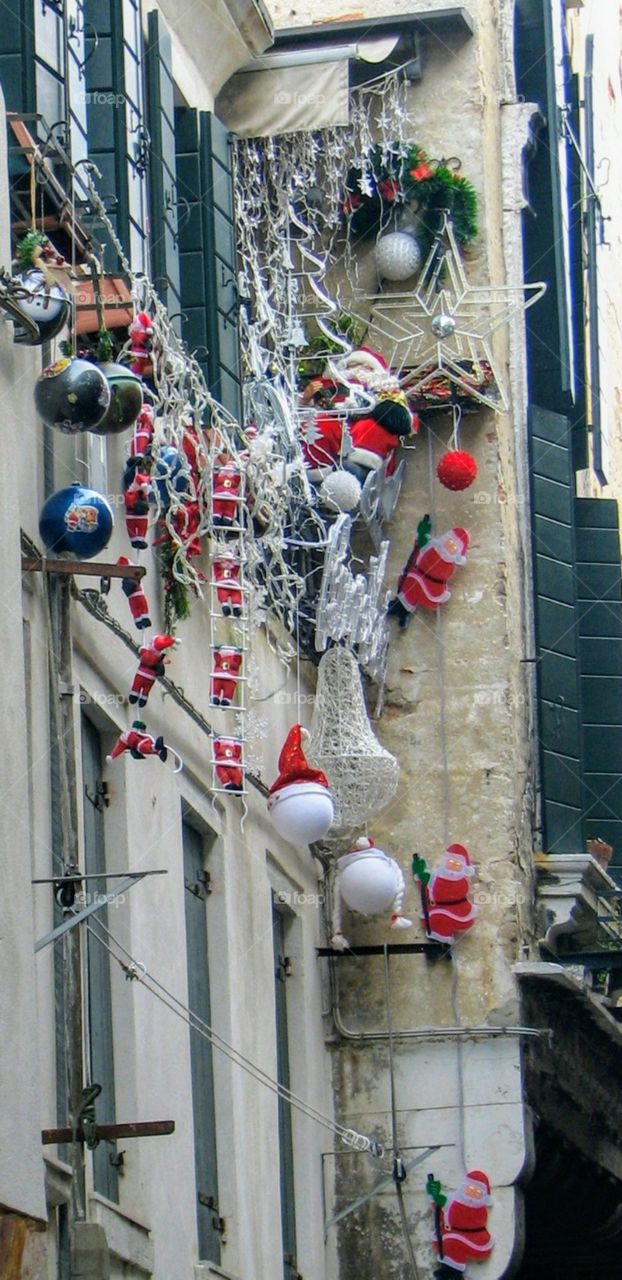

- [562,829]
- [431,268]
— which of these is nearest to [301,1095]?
[562,829]

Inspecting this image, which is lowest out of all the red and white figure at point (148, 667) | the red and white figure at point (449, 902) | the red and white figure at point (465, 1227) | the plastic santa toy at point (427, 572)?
the red and white figure at point (465, 1227)

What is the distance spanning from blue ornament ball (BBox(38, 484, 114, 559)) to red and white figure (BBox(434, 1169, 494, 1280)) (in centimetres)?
712

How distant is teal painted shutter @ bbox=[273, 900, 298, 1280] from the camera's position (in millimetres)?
17188

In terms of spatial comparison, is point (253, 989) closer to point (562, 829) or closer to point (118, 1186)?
point (118, 1186)

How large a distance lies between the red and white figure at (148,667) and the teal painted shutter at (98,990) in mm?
233

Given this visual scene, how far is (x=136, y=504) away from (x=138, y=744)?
1.24 meters

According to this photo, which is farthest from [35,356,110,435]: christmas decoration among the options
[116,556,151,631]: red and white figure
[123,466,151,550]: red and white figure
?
[123,466,151,550]: red and white figure

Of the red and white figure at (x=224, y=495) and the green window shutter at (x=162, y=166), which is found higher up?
the green window shutter at (x=162, y=166)

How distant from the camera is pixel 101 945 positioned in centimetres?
1318

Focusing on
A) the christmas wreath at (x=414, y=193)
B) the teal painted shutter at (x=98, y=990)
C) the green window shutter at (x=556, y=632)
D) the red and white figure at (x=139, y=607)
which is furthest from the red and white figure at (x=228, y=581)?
the green window shutter at (x=556, y=632)

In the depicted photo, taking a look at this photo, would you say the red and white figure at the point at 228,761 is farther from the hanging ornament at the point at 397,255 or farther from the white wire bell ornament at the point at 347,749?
the hanging ornament at the point at 397,255

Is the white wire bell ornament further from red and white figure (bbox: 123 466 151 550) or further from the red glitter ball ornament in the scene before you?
red and white figure (bbox: 123 466 151 550)

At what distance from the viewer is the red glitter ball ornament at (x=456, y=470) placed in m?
19.2

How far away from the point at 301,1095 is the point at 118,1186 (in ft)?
15.3
